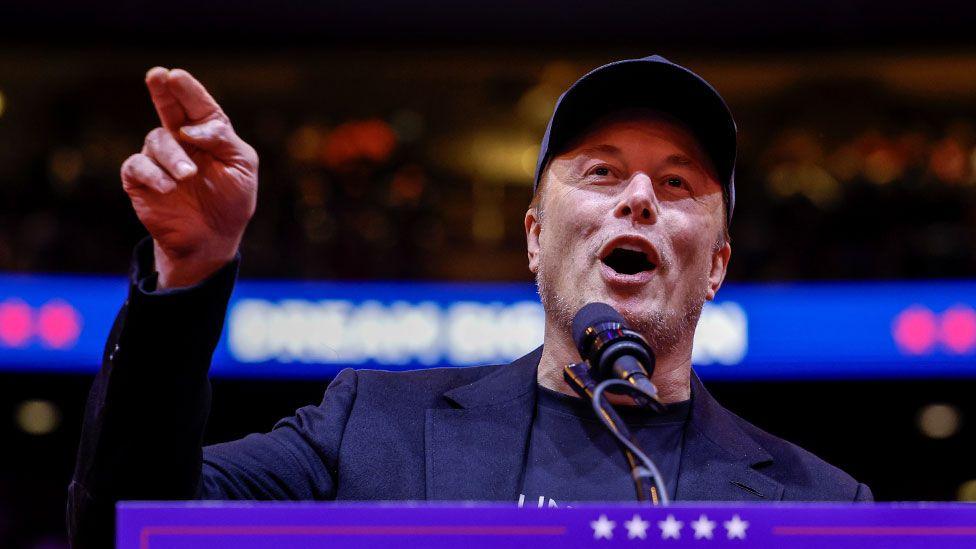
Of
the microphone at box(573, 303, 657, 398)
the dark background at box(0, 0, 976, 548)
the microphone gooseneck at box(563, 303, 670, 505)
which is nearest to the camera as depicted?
the microphone gooseneck at box(563, 303, 670, 505)

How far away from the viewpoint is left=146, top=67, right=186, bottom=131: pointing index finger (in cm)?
130

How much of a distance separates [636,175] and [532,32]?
5.44 m

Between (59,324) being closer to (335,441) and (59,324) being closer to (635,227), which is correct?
(335,441)

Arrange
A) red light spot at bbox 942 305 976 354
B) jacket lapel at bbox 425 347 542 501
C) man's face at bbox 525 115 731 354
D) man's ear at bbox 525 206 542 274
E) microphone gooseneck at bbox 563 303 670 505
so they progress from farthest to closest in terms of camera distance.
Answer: red light spot at bbox 942 305 976 354 < man's ear at bbox 525 206 542 274 < man's face at bbox 525 115 731 354 < jacket lapel at bbox 425 347 542 501 < microphone gooseneck at bbox 563 303 670 505

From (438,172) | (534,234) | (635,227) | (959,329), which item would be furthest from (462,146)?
(635,227)

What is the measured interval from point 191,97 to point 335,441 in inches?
27.2

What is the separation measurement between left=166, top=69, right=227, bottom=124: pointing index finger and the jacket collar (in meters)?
0.70

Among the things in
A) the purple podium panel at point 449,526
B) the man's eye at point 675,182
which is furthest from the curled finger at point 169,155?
the man's eye at point 675,182

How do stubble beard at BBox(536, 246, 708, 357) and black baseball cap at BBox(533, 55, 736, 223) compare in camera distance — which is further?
black baseball cap at BBox(533, 55, 736, 223)

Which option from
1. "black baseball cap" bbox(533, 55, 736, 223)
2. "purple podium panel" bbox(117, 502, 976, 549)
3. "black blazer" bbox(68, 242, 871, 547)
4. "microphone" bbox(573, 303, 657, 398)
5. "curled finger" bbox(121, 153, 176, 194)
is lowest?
"purple podium panel" bbox(117, 502, 976, 549)

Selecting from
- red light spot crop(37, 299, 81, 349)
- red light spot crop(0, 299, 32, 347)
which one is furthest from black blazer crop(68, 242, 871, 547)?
red light spot crop(0, 299, 32, 347)

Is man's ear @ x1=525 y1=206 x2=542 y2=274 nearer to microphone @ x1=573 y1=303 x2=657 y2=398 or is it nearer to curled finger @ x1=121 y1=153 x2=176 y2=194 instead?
microphone @ x1=573 y1=303 x2=657 y2=398

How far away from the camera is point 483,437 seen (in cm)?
182

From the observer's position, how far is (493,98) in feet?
25.5
